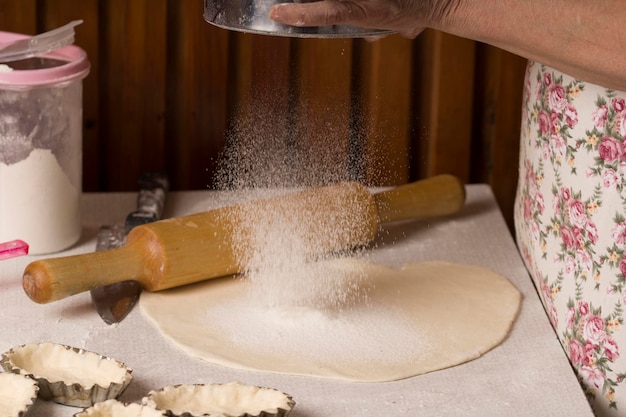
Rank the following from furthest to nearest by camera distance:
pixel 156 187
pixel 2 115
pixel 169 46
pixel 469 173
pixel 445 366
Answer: pixel 469 173 → pixel 169 46 → pixel 156 187 → pixel 2 115 → pixel 445 366

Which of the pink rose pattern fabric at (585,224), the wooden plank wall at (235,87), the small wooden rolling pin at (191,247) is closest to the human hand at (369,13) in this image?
the pink rose pattern fabric at (585,224)

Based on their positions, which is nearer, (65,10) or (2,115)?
(2,115)

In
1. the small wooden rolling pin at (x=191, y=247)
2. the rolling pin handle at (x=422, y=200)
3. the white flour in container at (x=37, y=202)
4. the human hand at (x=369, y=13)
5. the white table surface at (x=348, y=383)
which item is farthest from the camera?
the rolling pin handle at (x=422, y=200)

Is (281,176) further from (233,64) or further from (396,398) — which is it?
(233,64)

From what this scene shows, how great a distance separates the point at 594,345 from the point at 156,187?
0.63 m

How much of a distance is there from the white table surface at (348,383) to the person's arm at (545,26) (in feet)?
0.93

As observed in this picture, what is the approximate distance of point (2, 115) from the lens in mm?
1107

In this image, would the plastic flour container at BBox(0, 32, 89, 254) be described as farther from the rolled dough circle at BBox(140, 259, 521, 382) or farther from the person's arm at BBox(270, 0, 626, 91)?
the person's arm at BBox(270, 0, 626, 91)

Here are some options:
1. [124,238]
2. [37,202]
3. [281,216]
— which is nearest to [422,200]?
[281,216]

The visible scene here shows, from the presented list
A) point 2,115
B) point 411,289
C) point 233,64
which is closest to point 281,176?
point 411,289

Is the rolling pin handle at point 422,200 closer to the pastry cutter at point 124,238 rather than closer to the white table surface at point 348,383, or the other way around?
the white table surface at point 348,383

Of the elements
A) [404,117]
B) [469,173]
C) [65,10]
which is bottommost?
[469,173]

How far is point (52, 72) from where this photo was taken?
112 cm

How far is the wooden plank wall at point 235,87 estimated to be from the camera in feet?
4.86
